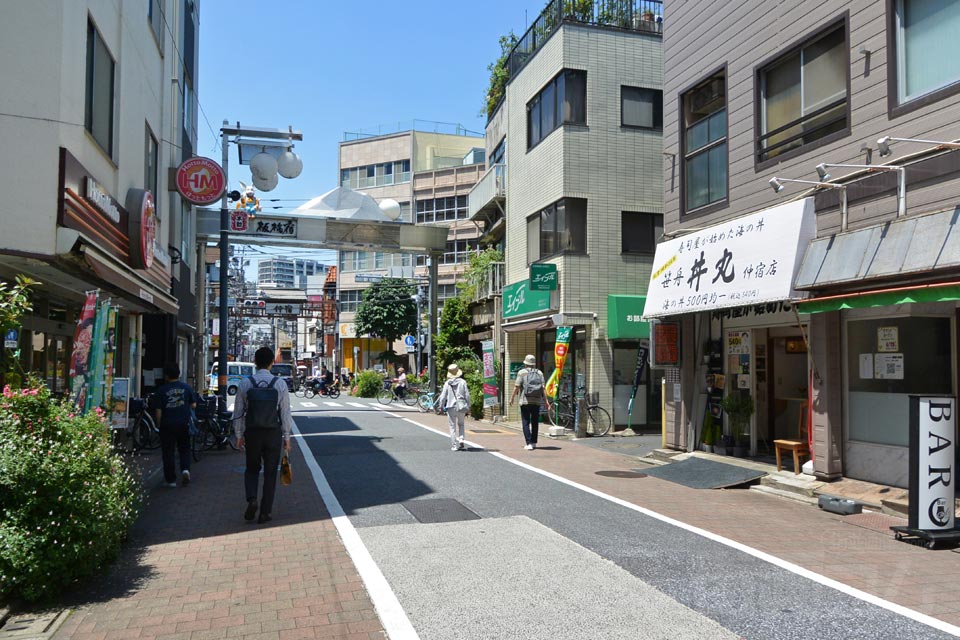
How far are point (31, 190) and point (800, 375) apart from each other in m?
12.1

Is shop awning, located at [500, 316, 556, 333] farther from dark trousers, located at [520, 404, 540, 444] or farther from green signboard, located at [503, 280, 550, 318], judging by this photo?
dark trousers, located at [520, 404, 540, 444]

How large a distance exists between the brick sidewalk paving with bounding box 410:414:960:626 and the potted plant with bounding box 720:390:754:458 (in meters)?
1.89

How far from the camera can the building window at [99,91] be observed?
10703 mm

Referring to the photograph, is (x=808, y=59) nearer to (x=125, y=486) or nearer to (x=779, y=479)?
(x=779, y=479)

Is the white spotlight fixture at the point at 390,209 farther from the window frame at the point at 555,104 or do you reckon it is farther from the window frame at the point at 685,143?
the window frame at the point at 685,143

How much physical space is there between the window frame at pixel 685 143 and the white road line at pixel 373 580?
8.02 meters

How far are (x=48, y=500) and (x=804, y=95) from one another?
10623 millimetres

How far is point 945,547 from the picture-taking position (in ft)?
23.9

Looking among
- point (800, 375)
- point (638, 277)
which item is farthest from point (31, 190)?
point (638, 277)

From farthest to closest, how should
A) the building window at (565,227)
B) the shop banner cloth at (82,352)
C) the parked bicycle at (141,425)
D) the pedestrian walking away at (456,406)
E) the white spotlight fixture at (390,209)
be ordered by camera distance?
1. the white spotlight fixture at (390,209)
2. the building window at (565,227)
3. the pedestrian walking away at (456,406)
4. the parked bicycle at (141,425)
5. the shop banner cloth at (82,352)

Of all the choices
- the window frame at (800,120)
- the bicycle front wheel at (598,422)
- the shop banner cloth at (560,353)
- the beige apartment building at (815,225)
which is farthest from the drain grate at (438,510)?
the shop banner cloth at (560,353)

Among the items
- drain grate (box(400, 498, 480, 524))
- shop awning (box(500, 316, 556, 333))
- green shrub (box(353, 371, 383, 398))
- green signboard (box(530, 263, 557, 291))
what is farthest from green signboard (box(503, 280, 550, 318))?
green shrub (box(353, 371, 383, 398))

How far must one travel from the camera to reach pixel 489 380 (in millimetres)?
23562

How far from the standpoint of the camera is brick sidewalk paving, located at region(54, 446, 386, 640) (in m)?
4.95
